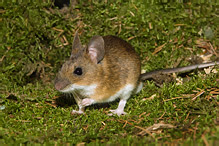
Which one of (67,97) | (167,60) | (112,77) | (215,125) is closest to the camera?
(215,125)

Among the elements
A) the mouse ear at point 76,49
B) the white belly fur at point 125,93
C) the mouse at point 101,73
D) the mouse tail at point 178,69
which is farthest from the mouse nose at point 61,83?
the mouse tail at point 178,69

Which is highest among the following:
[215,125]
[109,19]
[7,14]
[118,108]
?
[7,14]

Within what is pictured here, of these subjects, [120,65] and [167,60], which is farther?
[167,60]

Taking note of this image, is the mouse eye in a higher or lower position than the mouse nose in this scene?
higher

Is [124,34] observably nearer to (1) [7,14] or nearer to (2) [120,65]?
(2) [120,65]

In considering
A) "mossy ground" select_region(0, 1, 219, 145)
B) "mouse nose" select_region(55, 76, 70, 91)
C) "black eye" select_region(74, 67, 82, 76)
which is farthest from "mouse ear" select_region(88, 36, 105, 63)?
"mossy ground" select_region(0, 1, 219, 145)

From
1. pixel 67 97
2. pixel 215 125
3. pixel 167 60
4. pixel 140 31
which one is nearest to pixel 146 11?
pixel 140 31

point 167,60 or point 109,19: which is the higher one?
point 109,19

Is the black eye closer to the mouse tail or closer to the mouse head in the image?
the mouse head
